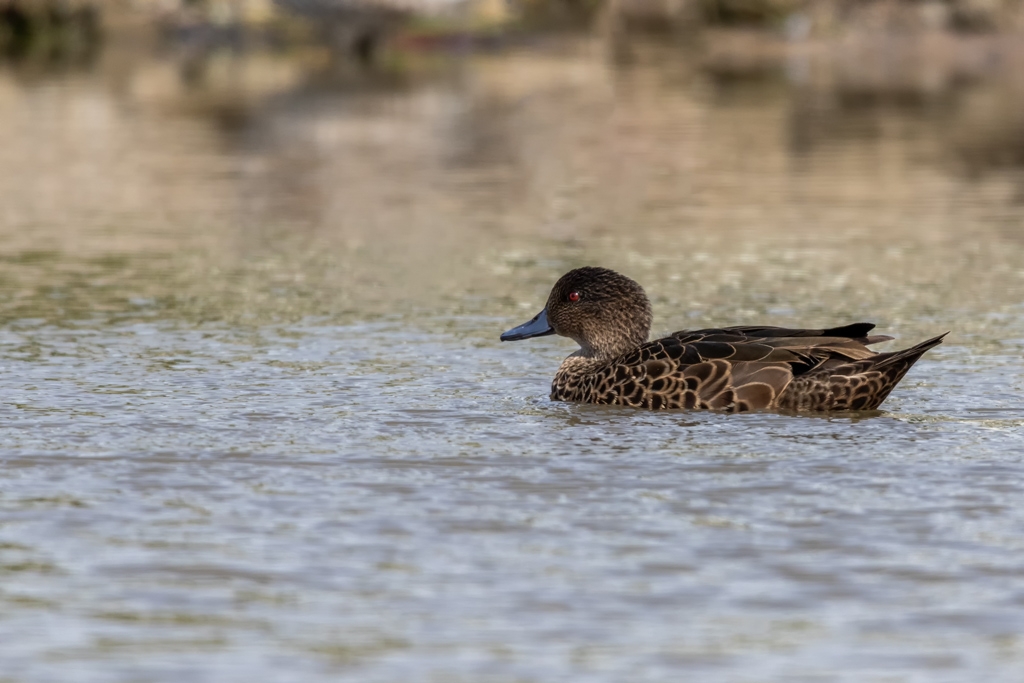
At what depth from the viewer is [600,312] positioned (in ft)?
33.3

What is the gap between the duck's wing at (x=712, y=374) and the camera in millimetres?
9117

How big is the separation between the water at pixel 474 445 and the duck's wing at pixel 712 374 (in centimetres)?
22

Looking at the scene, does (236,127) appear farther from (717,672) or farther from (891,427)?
(717,672)

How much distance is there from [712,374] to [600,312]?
117 cm

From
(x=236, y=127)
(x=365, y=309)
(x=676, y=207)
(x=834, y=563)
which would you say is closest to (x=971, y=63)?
(x=236, y=127)

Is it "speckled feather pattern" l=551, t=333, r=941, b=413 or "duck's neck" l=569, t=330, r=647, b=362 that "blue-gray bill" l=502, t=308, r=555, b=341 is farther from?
"speckled feather pattern" l=551, t=333, r=941, b=413

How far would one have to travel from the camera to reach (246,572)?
20.8 ft

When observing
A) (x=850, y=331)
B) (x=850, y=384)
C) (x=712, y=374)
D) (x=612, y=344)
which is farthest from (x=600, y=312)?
(x=850, y=384)

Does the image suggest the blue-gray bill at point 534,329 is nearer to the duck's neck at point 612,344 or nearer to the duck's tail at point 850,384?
the duck's neck at point 612,344

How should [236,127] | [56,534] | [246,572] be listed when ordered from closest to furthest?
[246,572] → [56,534] → [236,127]

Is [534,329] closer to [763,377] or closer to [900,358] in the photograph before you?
[763,377]

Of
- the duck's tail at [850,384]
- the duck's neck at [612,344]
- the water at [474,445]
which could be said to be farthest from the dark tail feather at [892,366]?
the duck's neck at [612,344]

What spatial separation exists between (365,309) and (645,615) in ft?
22.4

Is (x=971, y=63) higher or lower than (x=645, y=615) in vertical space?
higher
